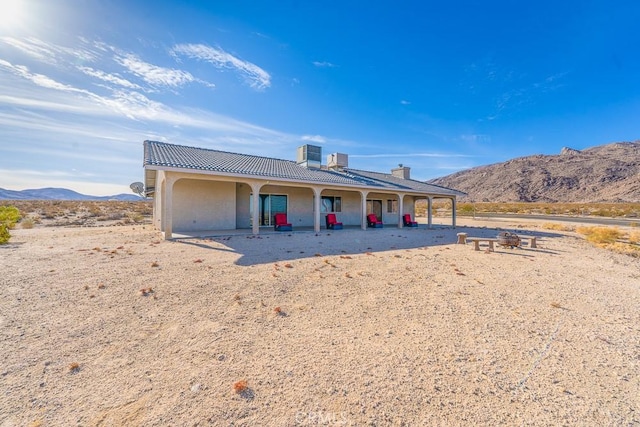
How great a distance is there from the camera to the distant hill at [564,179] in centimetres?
6412

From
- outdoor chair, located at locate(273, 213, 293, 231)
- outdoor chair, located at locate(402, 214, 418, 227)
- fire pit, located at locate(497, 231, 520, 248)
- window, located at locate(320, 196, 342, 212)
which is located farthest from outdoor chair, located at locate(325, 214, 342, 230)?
fire pit, located at locate(497, 231, 520, 248)

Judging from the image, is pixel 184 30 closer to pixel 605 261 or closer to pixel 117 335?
pixel 117 335

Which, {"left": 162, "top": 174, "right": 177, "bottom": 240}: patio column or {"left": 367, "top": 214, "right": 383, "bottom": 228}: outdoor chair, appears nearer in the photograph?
{"left": 162, "top": 174, "right": 177, "bottom": 240}: patio column

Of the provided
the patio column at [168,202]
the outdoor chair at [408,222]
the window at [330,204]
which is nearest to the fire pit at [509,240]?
the outdoor chair at [408,222]

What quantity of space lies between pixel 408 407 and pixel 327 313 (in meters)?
1.93

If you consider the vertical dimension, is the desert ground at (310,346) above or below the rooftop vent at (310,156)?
below

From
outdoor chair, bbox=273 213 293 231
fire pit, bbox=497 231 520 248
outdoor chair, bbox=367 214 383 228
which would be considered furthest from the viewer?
outdoor chair, bbox=367 214 383 228

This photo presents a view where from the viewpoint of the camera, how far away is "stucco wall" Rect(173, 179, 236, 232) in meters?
12.6

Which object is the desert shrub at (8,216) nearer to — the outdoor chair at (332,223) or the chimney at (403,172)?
the outdoor chair at (332,223)

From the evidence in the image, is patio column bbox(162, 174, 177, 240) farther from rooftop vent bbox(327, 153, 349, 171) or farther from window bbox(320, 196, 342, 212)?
rooftop vent bbox(327, 153, 349, 171)

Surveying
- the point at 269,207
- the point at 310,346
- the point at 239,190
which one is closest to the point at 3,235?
the point at 239,190

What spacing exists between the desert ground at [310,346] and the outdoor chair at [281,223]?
23.4 ft

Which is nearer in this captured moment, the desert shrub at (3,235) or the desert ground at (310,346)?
the desert ground at (310,346)

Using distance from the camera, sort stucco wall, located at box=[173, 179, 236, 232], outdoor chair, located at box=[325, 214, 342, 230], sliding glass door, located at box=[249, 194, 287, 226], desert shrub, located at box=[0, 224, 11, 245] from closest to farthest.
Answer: desert shrub, located at box=[0, 224, 11, 245] → stucco wall, located at box=[173, 179, 236, 232] → sliding glass door, located at box=[249, 194, 287, 226] → outdoor chair, located at box=[325, 214, 342, 230]
